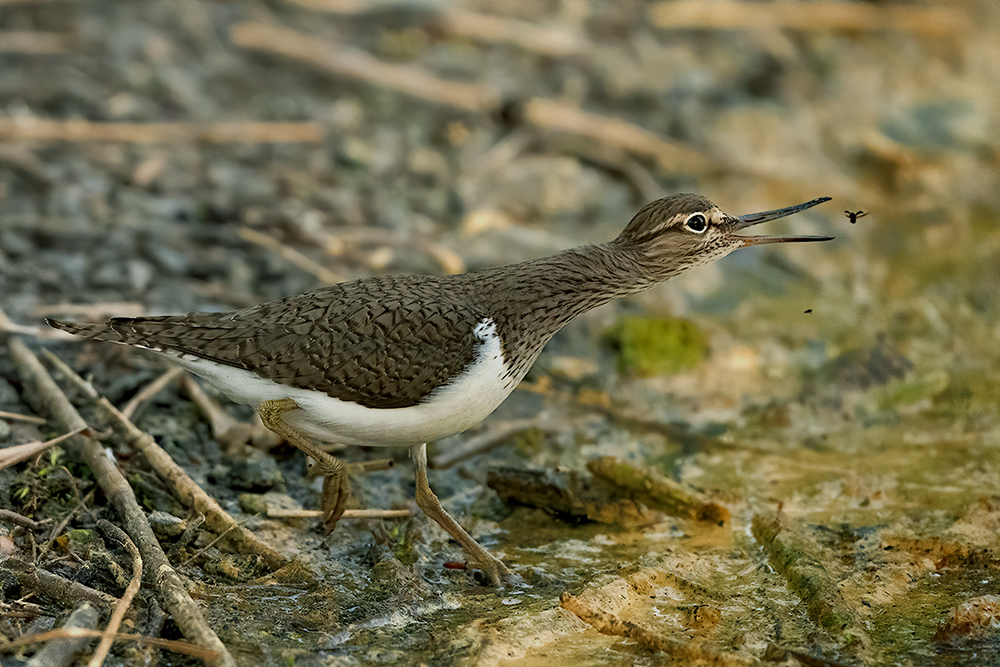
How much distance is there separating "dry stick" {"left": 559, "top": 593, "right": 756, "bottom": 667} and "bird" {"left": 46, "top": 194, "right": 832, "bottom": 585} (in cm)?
54

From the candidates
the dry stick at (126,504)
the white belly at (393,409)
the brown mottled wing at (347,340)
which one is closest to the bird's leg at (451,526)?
the white belly at (393,409)

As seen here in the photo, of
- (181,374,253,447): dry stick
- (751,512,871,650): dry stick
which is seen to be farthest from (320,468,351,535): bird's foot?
(751,512,871,650): dry stick

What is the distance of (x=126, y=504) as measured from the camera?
529 cm

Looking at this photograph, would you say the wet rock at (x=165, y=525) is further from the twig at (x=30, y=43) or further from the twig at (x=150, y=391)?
the twig at (x=30, y=43)

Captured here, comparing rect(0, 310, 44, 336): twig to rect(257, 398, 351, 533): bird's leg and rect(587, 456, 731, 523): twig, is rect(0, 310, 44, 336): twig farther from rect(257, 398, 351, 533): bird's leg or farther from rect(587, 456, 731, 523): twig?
rect(587, 456, 731, 523): twig

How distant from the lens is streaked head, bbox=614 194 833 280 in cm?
602

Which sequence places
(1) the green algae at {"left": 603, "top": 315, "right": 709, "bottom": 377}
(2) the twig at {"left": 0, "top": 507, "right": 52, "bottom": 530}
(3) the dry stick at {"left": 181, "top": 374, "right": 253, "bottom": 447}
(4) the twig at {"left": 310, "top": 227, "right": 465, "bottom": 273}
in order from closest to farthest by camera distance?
(2) the twig at {"left": 0, "top": 507, "right": 52, "bottom": 530}, (3) the dry stick at {"left": 181, "top": 374, "right": 253, "bottom": 447}, (1) the green algae at {"left": 603, "top": 315, "right": 709, "bottom": 377}, (4) the twig at {"left": 310, "top": 227, "right": 465, "bottom": 273}

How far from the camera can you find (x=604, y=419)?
7.30 m

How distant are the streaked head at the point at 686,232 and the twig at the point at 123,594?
3.18 meters

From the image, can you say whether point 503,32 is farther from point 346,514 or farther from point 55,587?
point 55,587

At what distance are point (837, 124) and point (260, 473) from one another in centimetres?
866

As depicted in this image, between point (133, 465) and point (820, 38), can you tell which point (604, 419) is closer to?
point (133, 465)

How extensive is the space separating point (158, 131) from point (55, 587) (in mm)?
5963

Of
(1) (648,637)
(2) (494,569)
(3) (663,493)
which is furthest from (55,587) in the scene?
(3) (663,493)
